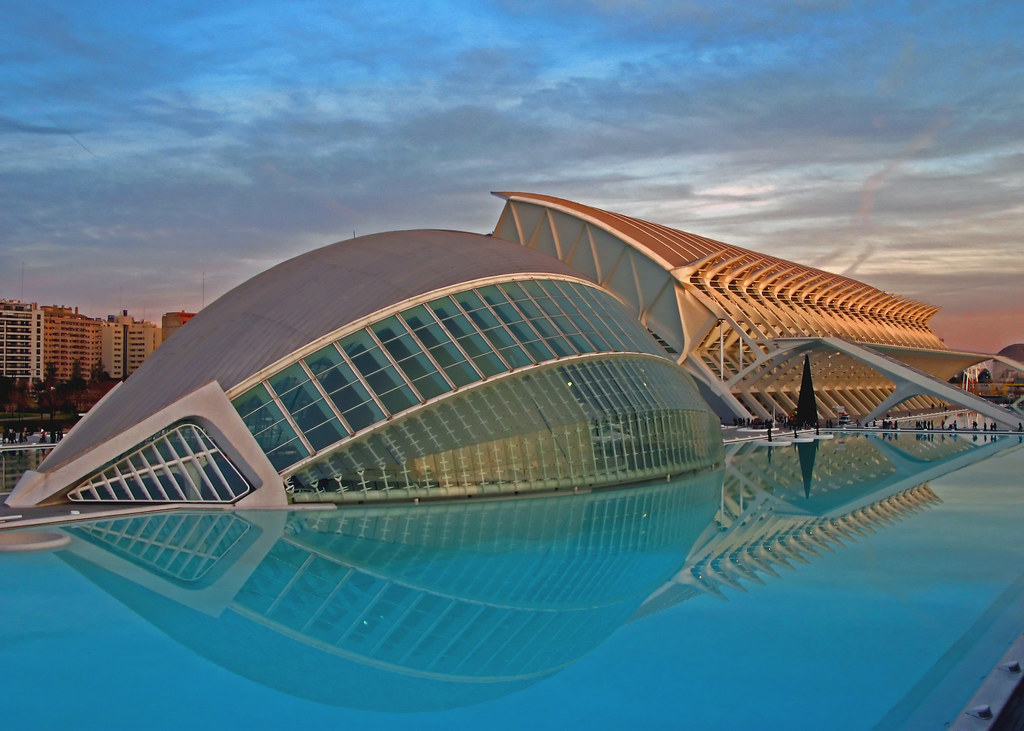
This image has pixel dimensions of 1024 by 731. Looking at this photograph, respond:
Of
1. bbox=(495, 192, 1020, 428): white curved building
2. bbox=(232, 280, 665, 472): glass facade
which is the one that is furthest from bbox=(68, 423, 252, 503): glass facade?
bbox=(495, 192, 1020, 428): white curved building

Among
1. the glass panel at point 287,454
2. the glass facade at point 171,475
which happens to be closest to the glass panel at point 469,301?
the glass panel at point 287,454

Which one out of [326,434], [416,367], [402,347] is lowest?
[326,434]

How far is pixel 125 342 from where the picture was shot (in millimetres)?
194500

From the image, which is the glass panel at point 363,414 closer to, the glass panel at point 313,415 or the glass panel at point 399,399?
the glass panel at point 399,399

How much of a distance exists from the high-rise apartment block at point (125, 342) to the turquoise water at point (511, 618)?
184685 mm

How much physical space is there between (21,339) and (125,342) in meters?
34.2

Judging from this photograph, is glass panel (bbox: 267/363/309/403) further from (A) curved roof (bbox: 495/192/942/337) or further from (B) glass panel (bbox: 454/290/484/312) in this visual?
(A) curved roof (bbox: 495/192/942/337)

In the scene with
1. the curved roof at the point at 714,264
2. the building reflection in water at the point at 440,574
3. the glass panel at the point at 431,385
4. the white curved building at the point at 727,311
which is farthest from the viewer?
the curved roof at the point at 714,264

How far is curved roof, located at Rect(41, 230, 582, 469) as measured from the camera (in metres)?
23.6

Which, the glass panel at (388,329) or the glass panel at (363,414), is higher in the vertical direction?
the glass panel at (388,329)

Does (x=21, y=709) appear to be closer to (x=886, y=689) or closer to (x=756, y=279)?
(x=886, y=689)

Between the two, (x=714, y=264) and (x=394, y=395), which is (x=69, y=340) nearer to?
(x=714, y=264)

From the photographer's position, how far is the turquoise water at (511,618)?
30.8 ft

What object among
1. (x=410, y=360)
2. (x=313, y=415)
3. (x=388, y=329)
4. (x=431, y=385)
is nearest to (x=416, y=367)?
(x=410, y=360)
